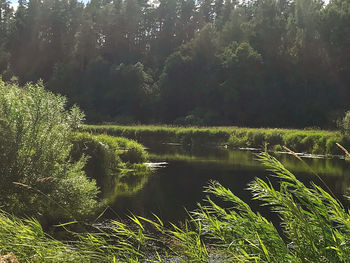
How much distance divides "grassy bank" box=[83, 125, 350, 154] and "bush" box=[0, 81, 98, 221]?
21296 mm

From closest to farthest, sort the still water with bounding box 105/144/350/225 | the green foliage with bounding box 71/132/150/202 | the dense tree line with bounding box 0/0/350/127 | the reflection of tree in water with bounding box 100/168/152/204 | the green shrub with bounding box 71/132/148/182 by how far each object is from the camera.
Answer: the still water with bounding box 105/144/350/225 → the reflection of tree in water with bounding box 100/168/152/204 → the green foliage with bounding box 71/132/150/202 → the green shrub with bounding box 71/132/148/182 → the dense tree line with bounding box 0/0/350/127

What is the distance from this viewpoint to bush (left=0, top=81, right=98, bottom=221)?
1034 centimetres

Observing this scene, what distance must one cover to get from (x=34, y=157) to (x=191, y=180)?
10293 millimetres

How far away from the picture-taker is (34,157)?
10.7 meters

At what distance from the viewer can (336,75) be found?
2454 inches

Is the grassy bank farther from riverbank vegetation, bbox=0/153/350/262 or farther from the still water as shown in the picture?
riverbank vegetation, bbox=0/153/350/262

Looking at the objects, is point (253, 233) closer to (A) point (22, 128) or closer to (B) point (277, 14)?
(A) point (22, 128)

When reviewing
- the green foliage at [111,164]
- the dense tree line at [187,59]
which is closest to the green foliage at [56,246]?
the green foliage at [111,164]

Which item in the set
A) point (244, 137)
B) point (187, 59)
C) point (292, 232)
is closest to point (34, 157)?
point (292, 232)

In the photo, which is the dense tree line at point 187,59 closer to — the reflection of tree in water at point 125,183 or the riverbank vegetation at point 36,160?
the reflection of tree in water at point 125,183

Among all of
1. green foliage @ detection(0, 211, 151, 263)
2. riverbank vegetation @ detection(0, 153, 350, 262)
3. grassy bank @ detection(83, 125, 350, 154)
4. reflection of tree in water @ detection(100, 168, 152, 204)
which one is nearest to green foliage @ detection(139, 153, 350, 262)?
riverbank vegetation @ detection(0, 153, 350, 262)

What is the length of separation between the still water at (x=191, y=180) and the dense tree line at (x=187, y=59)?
31.9 metres

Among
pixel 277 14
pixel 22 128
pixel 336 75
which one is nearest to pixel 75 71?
pixel 277 14

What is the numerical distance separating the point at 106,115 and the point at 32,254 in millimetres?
66178
